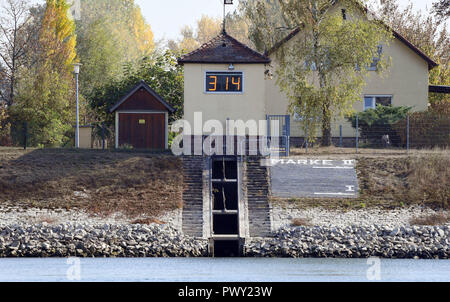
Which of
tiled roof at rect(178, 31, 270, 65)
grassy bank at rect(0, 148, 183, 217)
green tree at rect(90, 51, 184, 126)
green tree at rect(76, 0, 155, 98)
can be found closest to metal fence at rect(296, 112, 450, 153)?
tiled roof at rect(178, 31, 270, 65)

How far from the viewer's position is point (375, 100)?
4459 centimetres

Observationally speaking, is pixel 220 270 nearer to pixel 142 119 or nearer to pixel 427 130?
pixel 142 119

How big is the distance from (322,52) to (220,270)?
54.6ft

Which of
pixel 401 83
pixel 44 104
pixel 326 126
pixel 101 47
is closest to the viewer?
pixel 326 126

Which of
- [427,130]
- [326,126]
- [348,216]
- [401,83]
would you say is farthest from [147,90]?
Answer: [348,216]

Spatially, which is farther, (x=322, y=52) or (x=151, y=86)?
(x=151, y=86)

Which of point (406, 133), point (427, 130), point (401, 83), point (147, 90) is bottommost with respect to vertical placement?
point (406, 133)

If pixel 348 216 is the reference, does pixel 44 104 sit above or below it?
above

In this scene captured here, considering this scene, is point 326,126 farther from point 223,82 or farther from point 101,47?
point 101,47

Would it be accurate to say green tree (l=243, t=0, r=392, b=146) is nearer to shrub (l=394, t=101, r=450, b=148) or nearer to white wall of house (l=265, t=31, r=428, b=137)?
shrub (l=394, t=101, r=450, b=148)

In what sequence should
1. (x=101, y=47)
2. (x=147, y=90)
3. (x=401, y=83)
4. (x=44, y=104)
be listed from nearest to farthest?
(x=147, y=90) < (x=401, y=83) < (x=44, y=104) < (x=101, y=47)

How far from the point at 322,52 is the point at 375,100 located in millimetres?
8155

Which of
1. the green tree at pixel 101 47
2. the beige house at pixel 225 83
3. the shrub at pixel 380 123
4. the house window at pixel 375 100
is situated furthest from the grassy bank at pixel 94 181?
the green tree at pixel 101 47
